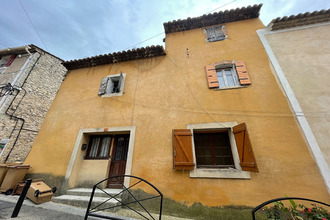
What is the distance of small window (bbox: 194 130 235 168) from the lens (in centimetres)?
415

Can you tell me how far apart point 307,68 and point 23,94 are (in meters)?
13.8

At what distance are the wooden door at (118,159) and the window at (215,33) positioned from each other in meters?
6.48

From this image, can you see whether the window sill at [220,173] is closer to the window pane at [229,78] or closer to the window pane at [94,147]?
the window pane at [229,78]

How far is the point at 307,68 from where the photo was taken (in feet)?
14.9

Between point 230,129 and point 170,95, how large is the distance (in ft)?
8.84

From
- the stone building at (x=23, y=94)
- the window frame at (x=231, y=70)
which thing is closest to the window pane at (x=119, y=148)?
the window frame at (x=231, y=70)

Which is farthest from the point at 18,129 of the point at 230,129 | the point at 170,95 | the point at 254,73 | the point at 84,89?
the point at 254,73

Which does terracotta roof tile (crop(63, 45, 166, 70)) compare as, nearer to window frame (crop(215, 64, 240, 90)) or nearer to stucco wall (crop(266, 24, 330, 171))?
window frame (crop(215, 64, 240, 90))

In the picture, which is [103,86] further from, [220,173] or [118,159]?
[220,173]

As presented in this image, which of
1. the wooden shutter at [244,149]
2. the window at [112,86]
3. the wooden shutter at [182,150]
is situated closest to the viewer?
the wooden shutter at [244,149]

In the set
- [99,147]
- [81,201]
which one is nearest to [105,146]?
[99,147]

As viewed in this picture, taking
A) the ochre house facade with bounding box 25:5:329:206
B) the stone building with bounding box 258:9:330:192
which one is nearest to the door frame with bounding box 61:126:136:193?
the ochre house facade with bounding box 25:5:329:206

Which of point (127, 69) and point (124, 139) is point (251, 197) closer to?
point (124, 139)

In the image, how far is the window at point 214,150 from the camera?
3.61m
